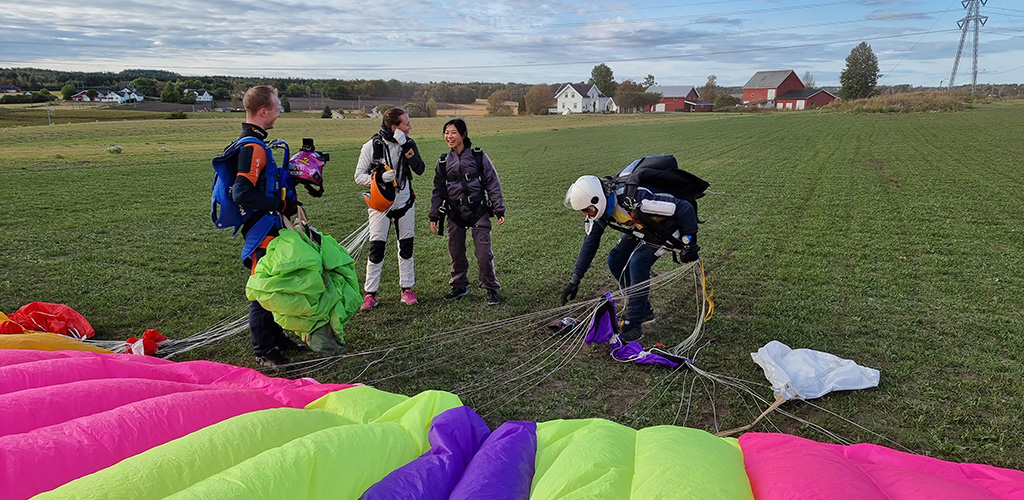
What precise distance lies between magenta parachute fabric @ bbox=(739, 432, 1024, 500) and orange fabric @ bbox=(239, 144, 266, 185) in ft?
10.5

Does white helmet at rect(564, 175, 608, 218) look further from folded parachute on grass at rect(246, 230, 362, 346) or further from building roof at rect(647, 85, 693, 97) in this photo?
building roof at rect(647, 85, 693, 97)

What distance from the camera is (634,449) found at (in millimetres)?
2283

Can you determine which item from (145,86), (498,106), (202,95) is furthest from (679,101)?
(145,86)

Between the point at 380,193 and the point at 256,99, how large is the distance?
1.43m

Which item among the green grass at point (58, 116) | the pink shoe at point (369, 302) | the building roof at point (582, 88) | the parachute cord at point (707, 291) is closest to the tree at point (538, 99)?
the building roof at point (582, 88)

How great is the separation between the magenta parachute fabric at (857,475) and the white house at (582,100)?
70.2 metres

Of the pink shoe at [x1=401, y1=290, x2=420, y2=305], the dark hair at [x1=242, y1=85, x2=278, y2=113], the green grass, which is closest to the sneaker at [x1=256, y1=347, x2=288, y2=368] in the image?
the pink shoe at [x1=401, y1=290, x2=420, y2=305]

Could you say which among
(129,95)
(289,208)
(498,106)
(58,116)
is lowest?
(289,208)

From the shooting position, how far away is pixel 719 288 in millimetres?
6016

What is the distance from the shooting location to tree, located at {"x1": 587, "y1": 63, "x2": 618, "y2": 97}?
7481 centimetres

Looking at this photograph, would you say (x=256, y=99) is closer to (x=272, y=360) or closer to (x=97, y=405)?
(x=272, y=360)

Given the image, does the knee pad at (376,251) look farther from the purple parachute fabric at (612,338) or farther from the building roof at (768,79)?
the building roof at (768,79)

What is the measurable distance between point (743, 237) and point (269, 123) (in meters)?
6.50

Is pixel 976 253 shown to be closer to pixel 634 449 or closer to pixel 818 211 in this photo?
pixel 818 211
